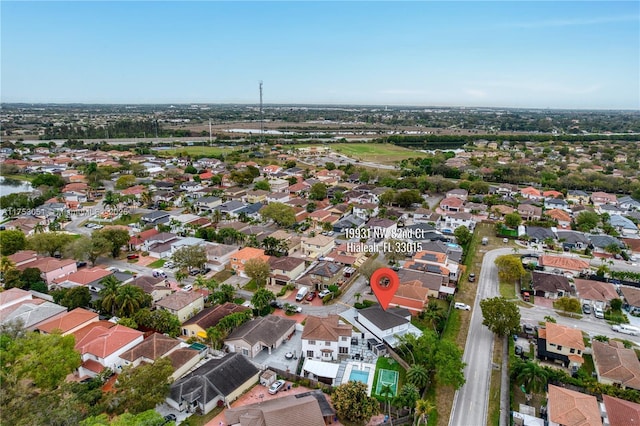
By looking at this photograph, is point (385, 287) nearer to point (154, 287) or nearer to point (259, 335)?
point (259, 335)

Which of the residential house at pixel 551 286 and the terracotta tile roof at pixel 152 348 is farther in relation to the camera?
the residential house at pixel 551 286

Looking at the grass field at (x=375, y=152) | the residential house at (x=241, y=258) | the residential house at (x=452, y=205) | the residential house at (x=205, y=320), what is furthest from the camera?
the grass field at (x=375, y=152)

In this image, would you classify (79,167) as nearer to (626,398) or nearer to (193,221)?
(193,221)

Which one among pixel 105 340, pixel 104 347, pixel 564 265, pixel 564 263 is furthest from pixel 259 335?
pixel 564 263

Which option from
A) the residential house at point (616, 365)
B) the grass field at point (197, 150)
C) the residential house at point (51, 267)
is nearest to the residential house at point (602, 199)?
the residential house at point (616, 365)

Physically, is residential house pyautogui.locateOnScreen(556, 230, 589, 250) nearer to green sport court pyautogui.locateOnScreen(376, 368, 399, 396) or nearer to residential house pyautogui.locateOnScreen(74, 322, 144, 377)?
green sport court pyautogui.locateOnScreen(376, 368, 399, 396)

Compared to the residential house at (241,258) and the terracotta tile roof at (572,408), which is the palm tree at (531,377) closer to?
the terracotta tile roof at (572,408)
